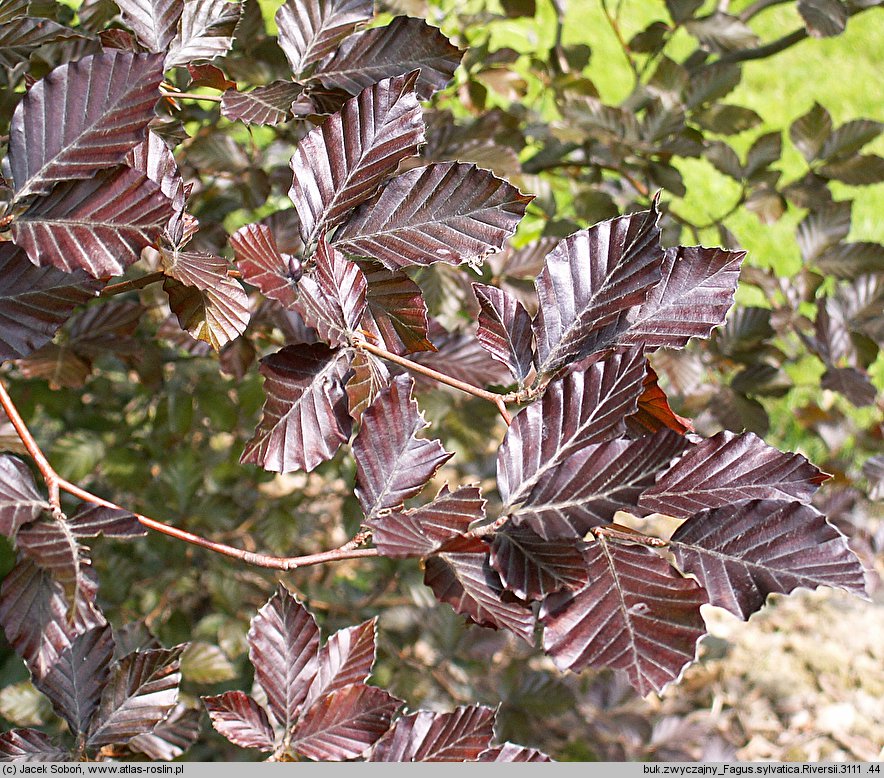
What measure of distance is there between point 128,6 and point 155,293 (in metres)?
0.55

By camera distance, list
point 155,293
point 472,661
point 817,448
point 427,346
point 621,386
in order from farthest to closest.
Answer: point 817,448, point 472,661, point 155,293, point 427,346, point 621,386

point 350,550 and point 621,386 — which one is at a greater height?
point 621,386

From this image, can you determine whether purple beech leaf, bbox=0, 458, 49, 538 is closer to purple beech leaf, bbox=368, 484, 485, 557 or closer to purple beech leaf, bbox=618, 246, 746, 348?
purple beech leaf, bbox=368, 484, 485, 557

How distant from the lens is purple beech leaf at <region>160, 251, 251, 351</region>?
2.32 feet

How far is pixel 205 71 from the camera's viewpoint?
2.97 ft

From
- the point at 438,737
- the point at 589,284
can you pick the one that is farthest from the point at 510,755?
the point at 589,284

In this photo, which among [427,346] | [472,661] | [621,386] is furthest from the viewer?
[472,661]

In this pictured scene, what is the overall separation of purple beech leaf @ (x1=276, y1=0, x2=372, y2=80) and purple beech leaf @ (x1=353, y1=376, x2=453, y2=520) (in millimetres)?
412

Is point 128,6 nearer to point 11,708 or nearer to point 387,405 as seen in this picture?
point 387,405

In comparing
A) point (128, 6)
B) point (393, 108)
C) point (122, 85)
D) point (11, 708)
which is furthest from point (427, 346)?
point (11, 708)

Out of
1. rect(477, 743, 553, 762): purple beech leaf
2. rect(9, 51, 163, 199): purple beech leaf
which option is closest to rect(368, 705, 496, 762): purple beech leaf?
rect(477, 743, 553, 762): purple beech leaf

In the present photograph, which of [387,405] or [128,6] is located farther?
[128,6]

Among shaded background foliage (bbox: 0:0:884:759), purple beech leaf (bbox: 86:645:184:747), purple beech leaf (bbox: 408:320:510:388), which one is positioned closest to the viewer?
purple beech leaf (bbox: 86:645:184:747)

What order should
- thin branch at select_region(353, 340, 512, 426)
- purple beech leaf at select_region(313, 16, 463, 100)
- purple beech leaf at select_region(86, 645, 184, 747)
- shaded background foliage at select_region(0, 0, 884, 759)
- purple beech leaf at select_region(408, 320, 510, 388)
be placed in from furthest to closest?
shaded background foliage at select_region(0, 0, 884, 759), purple beech leaf at select_region(408, 320, 510, 388), purple beech leaf at select_region(313, 16, 463, 100), purple beech leaf at select_region(86, 645, 184, 747), thin branch at select_region(353, 340, 512, 426)
